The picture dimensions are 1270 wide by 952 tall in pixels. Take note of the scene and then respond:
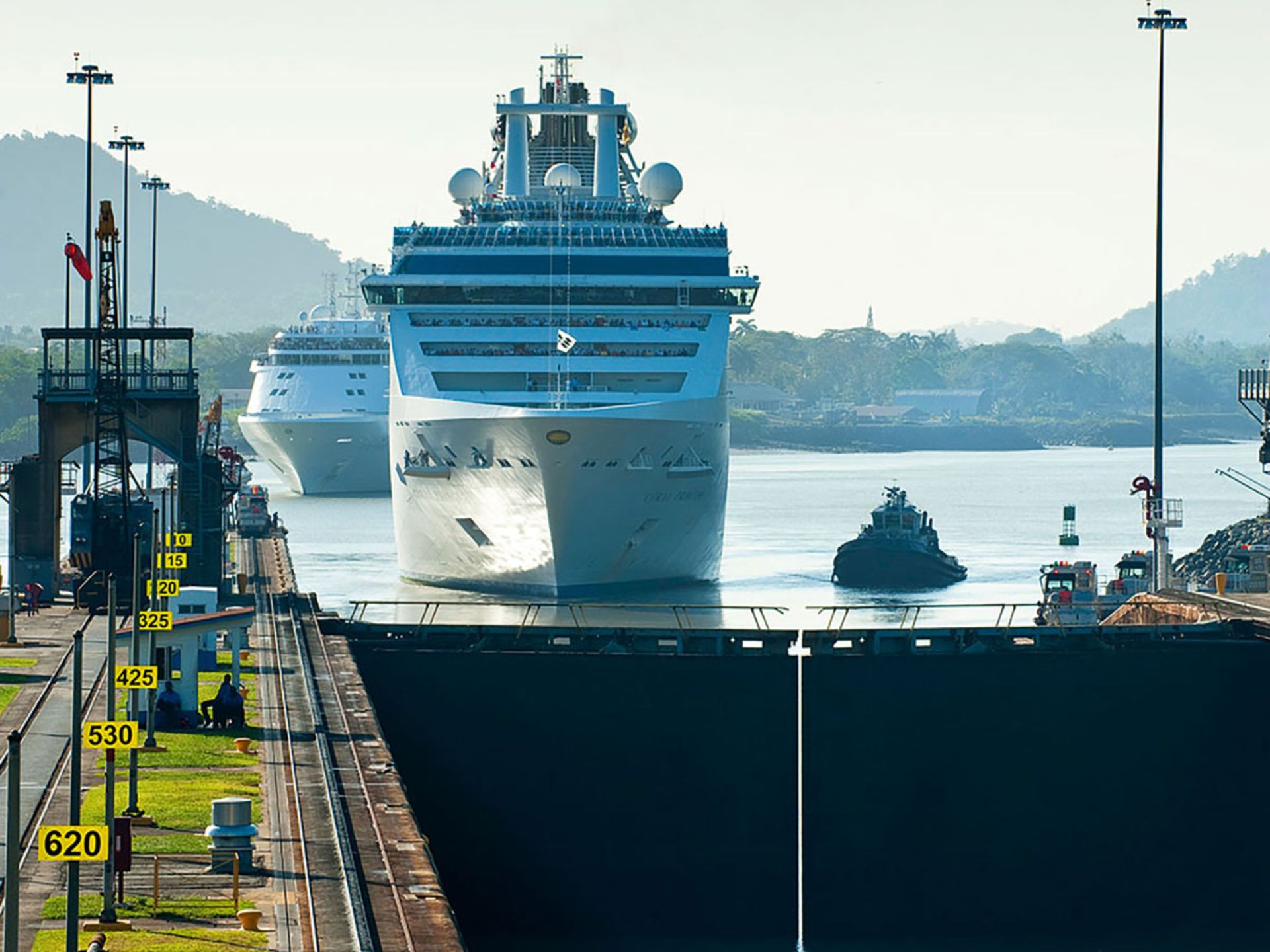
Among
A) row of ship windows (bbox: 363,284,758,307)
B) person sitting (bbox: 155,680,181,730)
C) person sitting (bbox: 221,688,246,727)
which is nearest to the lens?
person sitting (bbox: 221,688,246,727)

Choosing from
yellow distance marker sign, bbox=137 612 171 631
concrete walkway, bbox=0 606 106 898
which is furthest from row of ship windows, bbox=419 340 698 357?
yellow distance marker sign, bbox=137 612 171 631

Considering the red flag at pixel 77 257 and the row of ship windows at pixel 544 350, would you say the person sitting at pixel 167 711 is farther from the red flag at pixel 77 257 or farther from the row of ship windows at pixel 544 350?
the row of ship windows at pixel 544 350

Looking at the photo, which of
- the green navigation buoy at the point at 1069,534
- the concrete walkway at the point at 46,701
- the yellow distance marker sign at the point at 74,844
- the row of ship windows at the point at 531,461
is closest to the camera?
the yellow distance marker sign at the point at 74,844

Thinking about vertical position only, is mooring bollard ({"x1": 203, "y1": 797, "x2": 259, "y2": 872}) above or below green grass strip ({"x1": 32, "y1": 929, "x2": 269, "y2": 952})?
above

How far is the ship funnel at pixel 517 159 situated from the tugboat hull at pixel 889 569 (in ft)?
77.9

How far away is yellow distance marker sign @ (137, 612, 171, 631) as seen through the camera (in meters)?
45.6

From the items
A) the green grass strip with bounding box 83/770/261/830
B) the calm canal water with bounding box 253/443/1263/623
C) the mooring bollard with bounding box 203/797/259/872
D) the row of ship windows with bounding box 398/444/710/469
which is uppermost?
the row of ship windows with bounding box 398/444/710/469

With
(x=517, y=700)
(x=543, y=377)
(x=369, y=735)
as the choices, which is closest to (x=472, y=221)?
(x=543, y=377)

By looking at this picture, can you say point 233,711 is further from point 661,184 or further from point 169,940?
point 661,184

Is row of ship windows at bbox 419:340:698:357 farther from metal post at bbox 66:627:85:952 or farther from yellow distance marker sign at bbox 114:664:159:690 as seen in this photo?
metal post at bbox 66:627:85:952

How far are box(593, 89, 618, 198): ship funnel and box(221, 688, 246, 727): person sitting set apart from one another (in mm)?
76665

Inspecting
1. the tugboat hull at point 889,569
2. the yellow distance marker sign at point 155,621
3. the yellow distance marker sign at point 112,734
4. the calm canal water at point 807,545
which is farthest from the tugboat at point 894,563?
the yellow distance marker sign at point 112,734

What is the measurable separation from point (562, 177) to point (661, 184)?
4718 mm

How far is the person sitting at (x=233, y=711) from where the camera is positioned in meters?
47.5
